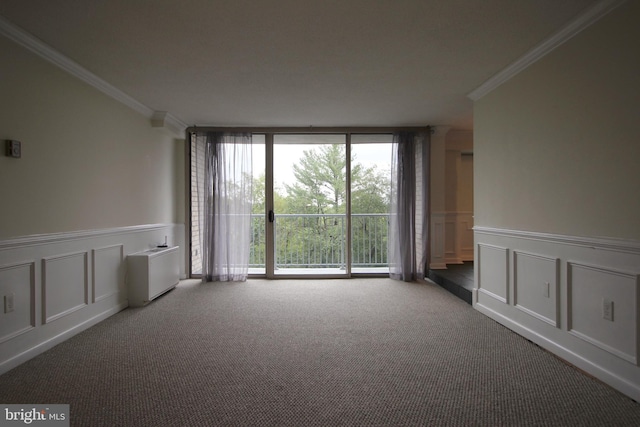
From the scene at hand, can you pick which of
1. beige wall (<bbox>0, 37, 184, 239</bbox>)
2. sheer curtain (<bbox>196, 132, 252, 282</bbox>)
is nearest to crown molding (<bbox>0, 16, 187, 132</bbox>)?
beige wall (<bbox>0, 37, 184, 239</bbox>)

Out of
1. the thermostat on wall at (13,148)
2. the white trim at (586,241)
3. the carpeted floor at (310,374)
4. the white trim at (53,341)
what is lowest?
the carpeted floor at (310,374)

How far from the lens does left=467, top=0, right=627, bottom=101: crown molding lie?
1.93 m

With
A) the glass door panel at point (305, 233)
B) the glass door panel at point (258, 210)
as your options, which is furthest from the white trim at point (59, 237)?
the glass door panel at point (305, 233)

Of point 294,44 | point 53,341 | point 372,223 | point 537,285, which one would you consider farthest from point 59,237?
point 372,223

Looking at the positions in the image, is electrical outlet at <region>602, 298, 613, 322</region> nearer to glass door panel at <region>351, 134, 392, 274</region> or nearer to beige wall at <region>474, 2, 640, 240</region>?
beige wall at <region>474, 2, 640, 240</region>

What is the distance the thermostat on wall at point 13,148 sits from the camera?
217 cm

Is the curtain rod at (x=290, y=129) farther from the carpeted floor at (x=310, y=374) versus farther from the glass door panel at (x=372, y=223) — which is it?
the carpeted floor at (x=310, y=374)

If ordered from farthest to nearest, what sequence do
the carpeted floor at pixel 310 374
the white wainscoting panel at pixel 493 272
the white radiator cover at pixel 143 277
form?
the white radiator cover at pixel 143 277, the white wainscoting panel at pixel 493 272, the carpeted floor at pixel 310 374

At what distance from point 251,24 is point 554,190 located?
8.27 ft

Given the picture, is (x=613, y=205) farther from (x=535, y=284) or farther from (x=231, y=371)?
(x=231, y=371)

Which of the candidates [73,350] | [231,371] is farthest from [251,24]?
[73,350]

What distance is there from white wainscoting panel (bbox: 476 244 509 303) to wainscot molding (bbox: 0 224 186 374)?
3.92 meters

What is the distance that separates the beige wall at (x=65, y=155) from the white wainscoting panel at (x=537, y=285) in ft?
13.0

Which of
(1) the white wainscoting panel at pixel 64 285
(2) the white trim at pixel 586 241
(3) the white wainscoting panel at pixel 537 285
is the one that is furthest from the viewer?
(1) the white wainscoting panel at pixel 64 285
